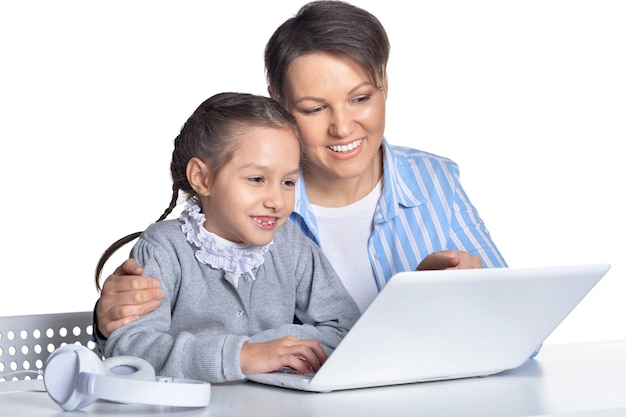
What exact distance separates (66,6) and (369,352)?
2.39 metres

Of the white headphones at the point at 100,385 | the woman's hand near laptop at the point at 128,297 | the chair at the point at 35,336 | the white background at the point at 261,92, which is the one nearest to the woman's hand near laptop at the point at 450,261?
the woman's hand near laptop at the point at 128,297

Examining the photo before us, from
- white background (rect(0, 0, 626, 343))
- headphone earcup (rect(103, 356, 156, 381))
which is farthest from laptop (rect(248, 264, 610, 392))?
white background (rect(0, 0, 626, 343))

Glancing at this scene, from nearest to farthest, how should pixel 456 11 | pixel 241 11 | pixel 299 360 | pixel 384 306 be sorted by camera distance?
pixel 384 306
pixel 299 360
pixel 241 11
pixel 456 11

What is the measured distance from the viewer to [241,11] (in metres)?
3.54

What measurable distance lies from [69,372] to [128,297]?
0.34 meters

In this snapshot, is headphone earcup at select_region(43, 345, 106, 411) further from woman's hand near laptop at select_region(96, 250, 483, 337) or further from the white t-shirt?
the white t-shirt

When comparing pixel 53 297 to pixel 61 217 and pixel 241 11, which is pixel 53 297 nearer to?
pixel 61 217

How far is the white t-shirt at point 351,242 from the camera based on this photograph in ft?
7.22

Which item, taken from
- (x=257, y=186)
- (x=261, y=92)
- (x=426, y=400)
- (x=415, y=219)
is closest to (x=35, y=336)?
(x=257, y=186)

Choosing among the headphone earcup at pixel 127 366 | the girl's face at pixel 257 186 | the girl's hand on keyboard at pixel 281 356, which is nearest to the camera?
the headphone earcup at pixel 127 366

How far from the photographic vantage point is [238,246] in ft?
6.03

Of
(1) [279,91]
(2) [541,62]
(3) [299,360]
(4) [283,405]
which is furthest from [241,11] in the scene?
(4) [283,405]

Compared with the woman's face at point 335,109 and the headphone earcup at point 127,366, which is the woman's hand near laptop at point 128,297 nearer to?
the headphone earcup at point 127,366

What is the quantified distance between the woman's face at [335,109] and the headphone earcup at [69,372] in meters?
0.94
